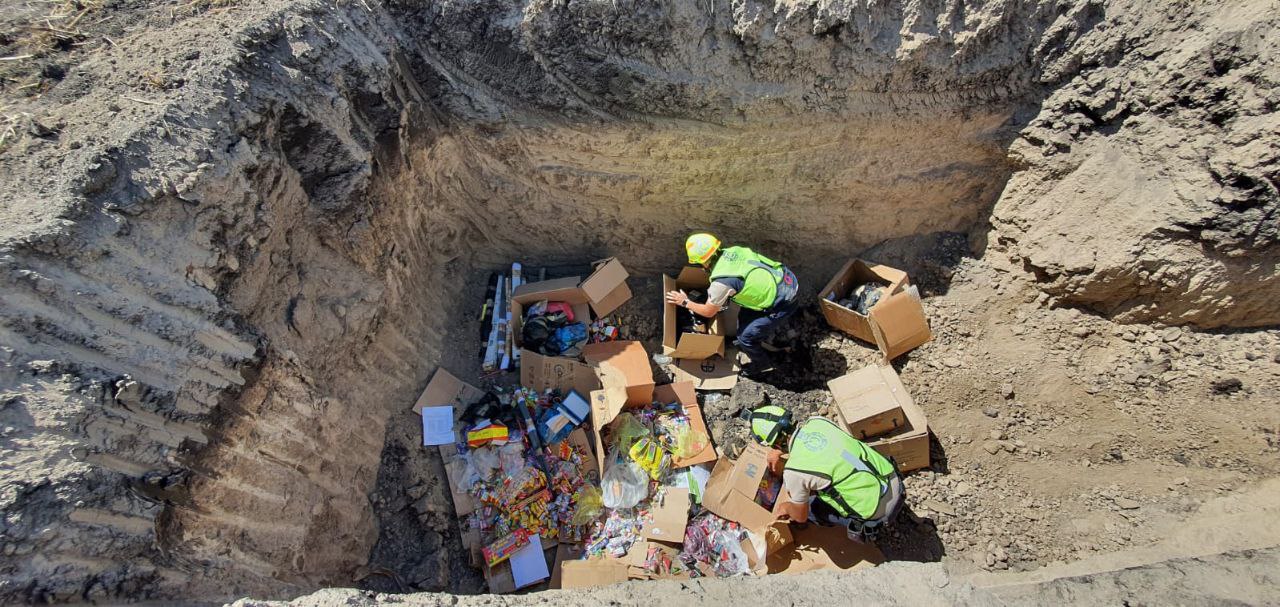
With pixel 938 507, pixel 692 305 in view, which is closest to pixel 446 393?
pixel 692 305

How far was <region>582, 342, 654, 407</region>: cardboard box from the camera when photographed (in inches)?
182

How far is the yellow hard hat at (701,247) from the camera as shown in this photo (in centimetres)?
455

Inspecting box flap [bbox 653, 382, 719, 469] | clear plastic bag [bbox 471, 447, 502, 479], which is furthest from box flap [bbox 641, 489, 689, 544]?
clear plastic bag [bbox 471, 447, 502, 479]

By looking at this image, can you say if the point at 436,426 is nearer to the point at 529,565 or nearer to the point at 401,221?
the point at 529,565

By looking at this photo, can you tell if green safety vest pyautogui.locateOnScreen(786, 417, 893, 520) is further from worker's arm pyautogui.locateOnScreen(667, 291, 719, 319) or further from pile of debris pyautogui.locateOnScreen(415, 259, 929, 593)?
worker's arm pyautogui.locateOnScreen(667, 291, 719, 319)

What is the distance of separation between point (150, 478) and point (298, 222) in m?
1.59

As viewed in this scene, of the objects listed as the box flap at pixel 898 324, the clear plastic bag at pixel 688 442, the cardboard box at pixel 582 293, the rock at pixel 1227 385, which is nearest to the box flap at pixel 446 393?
the cardboard box at pixel 582 293

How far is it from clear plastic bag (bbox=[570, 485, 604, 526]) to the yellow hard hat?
185 cm

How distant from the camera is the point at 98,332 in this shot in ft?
8.62

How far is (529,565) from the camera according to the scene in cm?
404

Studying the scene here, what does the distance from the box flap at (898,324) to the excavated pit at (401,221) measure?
1.83 feet

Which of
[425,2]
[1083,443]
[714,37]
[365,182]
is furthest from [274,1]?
[1083,443]

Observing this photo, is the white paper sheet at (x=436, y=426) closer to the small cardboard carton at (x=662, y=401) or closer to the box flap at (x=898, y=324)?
the small cardboard carton at (x=662, y=401)

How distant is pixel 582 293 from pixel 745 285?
1307 mm
